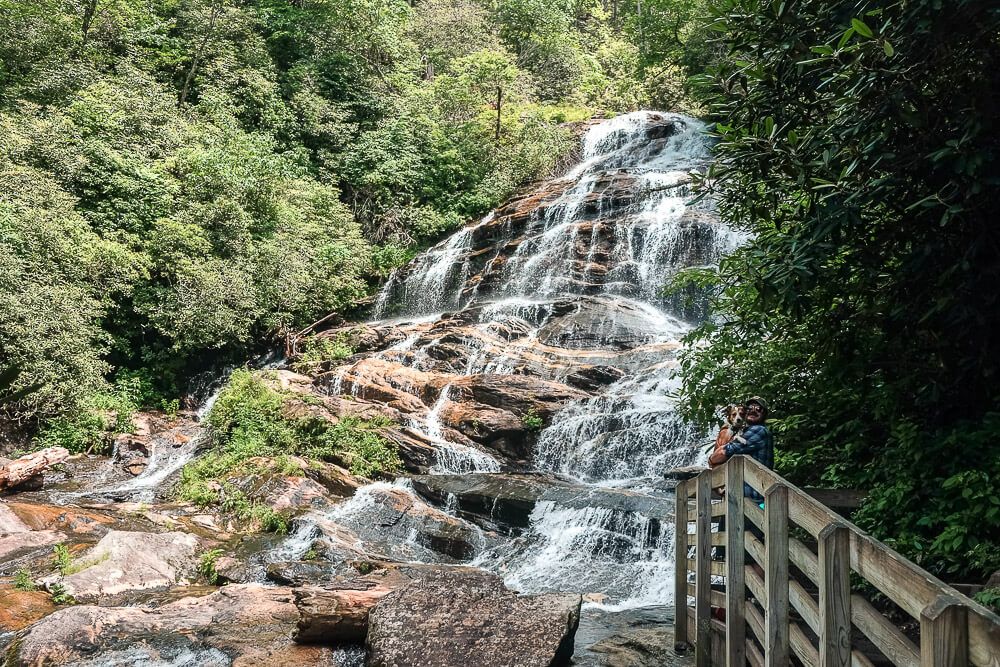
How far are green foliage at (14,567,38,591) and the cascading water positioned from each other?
5.77 metres

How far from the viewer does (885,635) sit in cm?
246

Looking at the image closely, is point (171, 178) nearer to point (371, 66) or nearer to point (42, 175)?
point (42, 175)

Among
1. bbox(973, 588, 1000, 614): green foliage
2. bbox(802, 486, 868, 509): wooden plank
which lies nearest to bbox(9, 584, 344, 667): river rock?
bbox(802, 486, 868, 509): wooden plank

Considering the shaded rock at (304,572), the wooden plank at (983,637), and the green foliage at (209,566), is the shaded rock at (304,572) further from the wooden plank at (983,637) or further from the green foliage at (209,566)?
the wooden plank at (983,637)

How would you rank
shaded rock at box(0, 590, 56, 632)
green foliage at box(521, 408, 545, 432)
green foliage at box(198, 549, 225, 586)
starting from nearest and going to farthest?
shaded rock at box(0, 590, 56, 632) → green foliage at box(198, 549, 225, 586) → green foliage at box(521, 408, 545, 432)

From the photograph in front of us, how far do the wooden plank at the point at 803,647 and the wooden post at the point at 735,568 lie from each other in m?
0.85

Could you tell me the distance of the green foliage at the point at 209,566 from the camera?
31.2ft

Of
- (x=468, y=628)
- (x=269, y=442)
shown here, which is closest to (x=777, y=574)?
(x=468, y=628)

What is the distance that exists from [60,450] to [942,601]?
644 inches

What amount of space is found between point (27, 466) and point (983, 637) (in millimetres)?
15516

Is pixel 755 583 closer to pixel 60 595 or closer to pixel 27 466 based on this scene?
pixel 60 595

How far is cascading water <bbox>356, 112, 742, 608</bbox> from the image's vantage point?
1035cm

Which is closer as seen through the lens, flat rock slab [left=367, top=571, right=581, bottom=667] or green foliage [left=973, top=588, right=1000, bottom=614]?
green foliage [left=973, top=588, right=1000, bottom=614]

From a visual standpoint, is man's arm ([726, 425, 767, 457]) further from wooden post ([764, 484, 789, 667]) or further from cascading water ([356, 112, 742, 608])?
cascading water ([356, 112, 742, 608])
